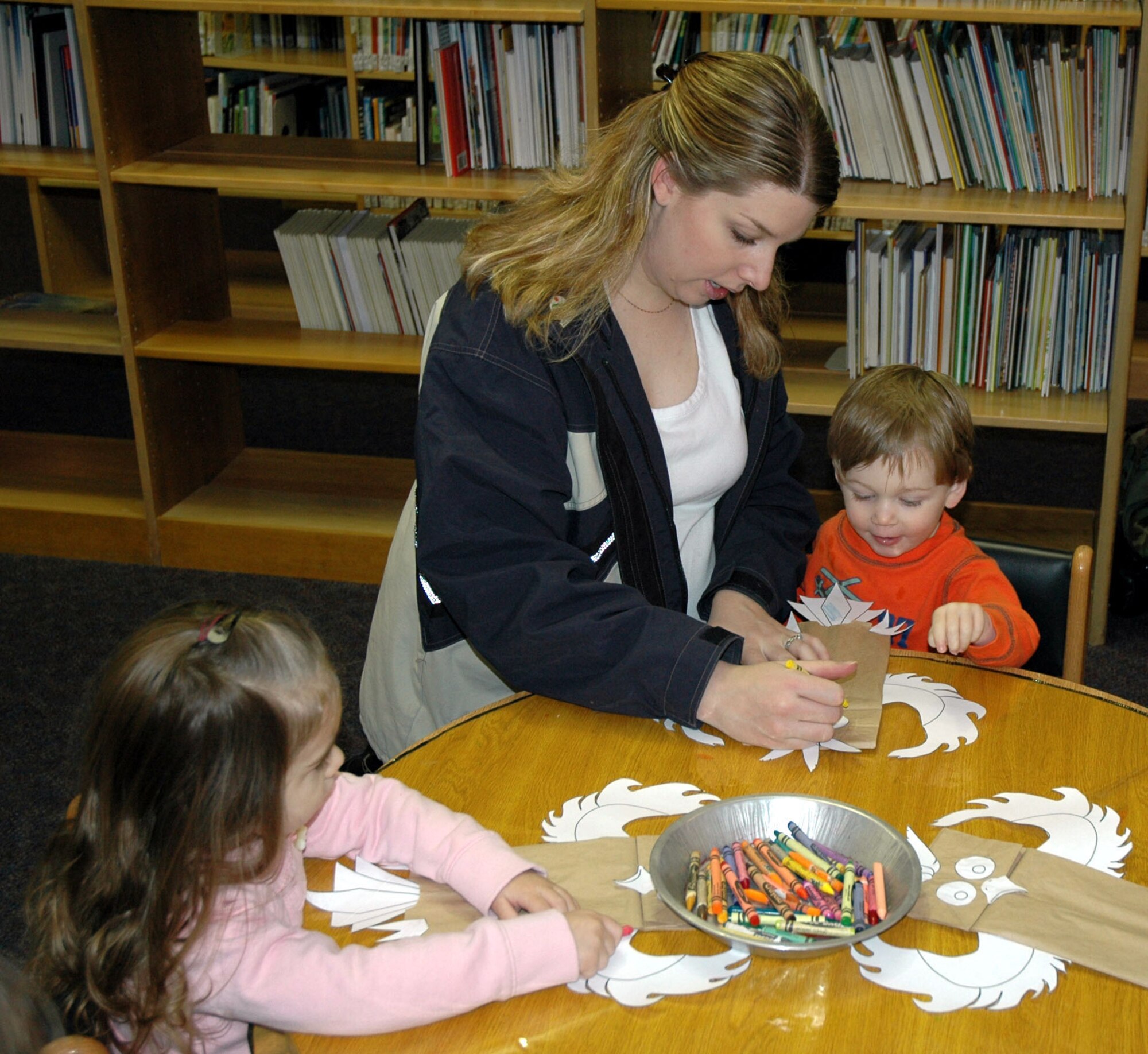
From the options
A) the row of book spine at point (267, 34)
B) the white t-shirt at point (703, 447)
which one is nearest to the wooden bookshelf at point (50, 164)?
the white t-shirt at point (703, 447)

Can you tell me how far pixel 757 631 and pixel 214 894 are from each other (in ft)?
2.53

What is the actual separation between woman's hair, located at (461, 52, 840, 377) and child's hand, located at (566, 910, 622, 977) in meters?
0.69

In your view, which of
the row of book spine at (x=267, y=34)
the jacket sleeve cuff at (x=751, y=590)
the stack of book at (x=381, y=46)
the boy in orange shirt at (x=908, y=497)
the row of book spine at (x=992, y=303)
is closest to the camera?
the jacket sleeve cuff at (x=751, y=590)

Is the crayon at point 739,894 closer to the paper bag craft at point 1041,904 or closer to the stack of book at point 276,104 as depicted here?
the paper bag craft at point 1041,904

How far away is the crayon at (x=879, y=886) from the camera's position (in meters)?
1.09

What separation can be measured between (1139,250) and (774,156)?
1532 mm

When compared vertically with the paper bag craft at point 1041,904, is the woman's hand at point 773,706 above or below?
above

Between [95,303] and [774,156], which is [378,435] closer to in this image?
[95,303]

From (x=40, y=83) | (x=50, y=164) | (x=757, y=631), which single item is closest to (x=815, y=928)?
(x=757, y=631)

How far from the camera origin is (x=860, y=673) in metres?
1.48

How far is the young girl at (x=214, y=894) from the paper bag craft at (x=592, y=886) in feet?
0.12

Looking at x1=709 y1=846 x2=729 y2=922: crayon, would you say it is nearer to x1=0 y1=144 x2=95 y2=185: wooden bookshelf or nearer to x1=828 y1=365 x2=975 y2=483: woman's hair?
x1=828 y1=365 x2=975 y2=483: woman's hair

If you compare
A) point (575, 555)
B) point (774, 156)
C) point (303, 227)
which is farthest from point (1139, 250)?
point (303, 227)

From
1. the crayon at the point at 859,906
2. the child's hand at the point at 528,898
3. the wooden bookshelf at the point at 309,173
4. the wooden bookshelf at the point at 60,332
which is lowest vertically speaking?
the child's hand at the point at 528,898
